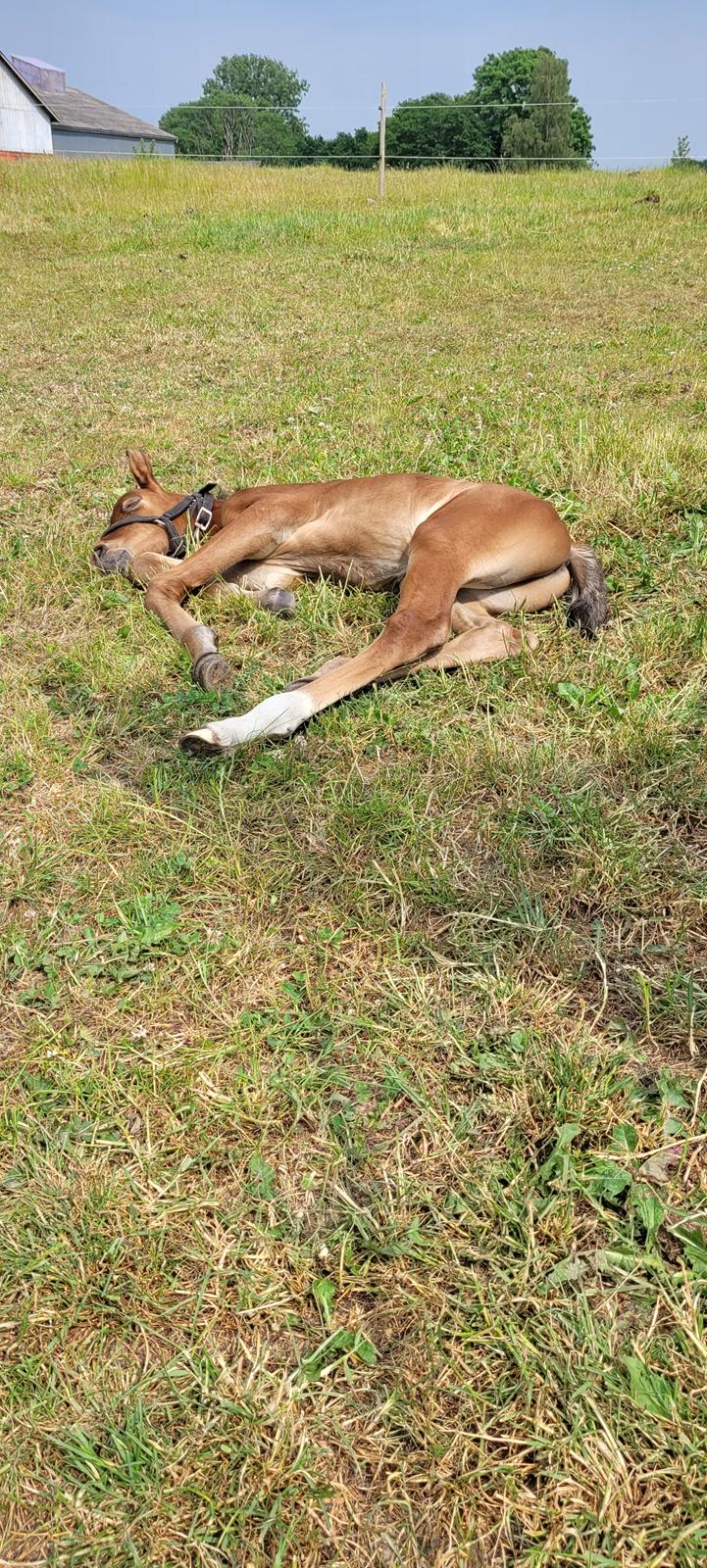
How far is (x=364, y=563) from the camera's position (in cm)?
427

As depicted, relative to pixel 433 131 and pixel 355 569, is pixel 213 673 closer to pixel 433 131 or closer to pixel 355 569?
pixel 355 569

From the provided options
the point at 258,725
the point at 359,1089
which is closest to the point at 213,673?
the point at 258,725

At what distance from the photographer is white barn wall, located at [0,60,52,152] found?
45219 millimetres

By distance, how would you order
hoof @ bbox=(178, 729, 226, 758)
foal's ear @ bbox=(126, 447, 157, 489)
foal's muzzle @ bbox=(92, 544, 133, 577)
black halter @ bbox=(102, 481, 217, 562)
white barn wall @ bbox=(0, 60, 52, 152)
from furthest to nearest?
white barn wall @ bbox=(0, 60, 52, 152), foal's ear @ bbox=(126, 447, 157, 489), black halter @ bbox=(102, 481, 217, 562), foal's muzzle @ bbox=(92, 544, 133, 577), hoof @ bbox=(178, 729, 226, 758)

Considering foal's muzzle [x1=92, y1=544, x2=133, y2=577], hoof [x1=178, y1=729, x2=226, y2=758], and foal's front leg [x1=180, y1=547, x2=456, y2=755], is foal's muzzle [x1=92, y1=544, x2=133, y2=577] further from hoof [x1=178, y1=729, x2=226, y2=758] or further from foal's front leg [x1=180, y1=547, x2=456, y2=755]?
hoof [x1=178, y1=729, x2=226, y2=758]

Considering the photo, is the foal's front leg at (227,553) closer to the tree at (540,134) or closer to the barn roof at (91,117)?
the barn roof at (91,117)

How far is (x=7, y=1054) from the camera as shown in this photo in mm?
2223

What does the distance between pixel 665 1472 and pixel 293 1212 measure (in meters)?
0.76

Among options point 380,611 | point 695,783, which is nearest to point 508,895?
point 695,783

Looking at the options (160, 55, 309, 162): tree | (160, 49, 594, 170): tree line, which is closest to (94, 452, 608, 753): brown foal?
(160, 55, 309, 162): tree

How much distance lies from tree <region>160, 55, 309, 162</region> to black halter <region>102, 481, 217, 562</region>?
64595mm

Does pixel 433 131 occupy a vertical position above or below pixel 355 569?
above

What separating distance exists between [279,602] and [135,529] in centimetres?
98

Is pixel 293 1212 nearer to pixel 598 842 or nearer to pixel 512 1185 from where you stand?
pixel 512 1185
